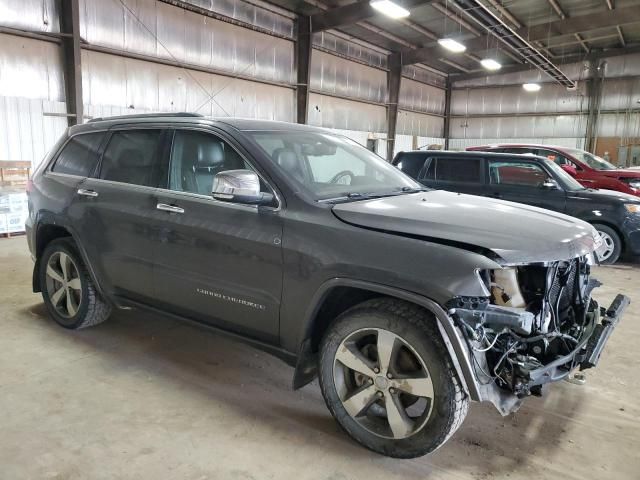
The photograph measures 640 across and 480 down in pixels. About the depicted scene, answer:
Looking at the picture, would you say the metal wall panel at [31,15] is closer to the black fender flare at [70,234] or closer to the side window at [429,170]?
the black fender flare at [70,234]

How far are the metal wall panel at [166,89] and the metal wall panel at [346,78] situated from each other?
1753 mm

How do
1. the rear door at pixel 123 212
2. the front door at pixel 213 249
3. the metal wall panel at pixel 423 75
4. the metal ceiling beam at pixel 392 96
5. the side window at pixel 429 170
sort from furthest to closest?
the metal wall panel at pixel 423 75
the metal ceiling beam at pixel 392 96
the side window at pixel 429 170
the rear door at pixel 123 212
the front door at pixel 213 249

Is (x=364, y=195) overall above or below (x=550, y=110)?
below

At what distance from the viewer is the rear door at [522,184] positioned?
6.69 m

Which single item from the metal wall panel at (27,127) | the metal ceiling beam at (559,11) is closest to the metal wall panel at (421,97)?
the metal ceiling beam at (559,11)

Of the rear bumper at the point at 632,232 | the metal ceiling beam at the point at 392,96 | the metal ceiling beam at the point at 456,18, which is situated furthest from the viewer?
the metal ceiling beam at the point at 392,96

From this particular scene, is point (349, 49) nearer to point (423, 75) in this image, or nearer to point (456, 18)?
point (456, 18)

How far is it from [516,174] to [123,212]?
5674mm

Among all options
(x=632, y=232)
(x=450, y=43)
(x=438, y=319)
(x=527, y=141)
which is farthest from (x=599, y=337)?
(x=527, y=141)

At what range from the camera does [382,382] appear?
224 cm

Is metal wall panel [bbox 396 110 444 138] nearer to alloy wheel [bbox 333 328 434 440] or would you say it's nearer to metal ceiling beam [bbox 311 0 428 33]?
metal ceiling beam [bbox 311 0 428 33]

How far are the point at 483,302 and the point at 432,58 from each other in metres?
16.2

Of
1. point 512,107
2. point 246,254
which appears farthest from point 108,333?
point 512,107

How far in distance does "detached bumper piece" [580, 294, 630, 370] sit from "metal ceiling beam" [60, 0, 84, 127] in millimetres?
9159
